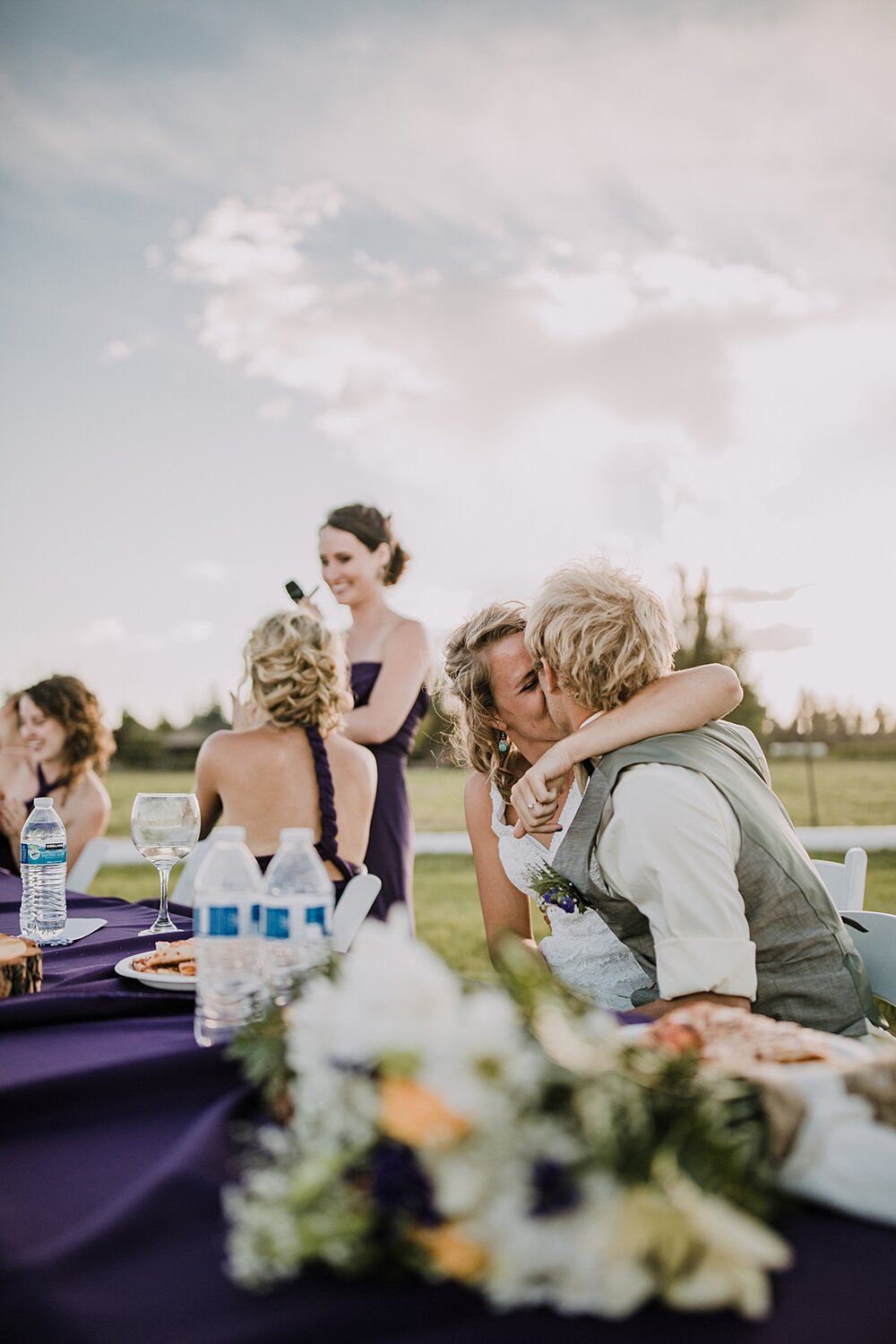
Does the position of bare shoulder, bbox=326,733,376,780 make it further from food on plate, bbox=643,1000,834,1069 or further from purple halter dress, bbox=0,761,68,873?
food on plate, bbox=643,1000,834,1069

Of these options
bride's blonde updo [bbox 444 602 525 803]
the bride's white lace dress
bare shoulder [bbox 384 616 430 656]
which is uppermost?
bare shoulder [bbox 384 616 430 656]

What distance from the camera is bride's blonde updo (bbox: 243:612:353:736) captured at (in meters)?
3.18

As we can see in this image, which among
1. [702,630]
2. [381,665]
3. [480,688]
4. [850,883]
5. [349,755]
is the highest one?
[702,630]

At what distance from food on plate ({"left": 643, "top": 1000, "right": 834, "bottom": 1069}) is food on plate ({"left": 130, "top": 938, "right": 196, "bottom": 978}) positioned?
92 cm

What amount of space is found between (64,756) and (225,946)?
12.1ft

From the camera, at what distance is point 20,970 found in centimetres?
159

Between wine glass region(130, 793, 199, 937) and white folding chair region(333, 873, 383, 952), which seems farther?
white folding chair region(333, 873, 383, 952)

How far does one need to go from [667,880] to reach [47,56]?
11443mm

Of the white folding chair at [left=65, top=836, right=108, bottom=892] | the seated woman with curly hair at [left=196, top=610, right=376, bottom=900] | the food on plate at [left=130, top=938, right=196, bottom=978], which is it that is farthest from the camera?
the white folding chair at [left=65, top=836, right=108, bottom=892]

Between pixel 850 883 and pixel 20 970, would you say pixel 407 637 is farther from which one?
pixel 20 970

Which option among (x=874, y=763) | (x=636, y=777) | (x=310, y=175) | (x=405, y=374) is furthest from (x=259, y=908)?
(x=874, y=763)

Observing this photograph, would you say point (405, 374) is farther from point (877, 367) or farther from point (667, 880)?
point (667, 880)

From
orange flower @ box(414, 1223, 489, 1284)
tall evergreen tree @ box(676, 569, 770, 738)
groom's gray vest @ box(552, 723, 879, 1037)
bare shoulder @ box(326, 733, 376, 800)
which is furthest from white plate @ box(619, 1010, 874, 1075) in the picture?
tall evergreen tree @ box(676, 569, 770, 738)

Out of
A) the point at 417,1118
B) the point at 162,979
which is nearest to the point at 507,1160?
the point at 417,1118
